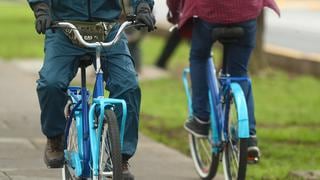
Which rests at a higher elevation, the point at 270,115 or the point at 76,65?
the point at 76,65

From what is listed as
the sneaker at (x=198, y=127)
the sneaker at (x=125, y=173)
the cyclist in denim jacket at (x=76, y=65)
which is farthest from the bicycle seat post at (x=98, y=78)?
the sneaker at (x=198, y=127)

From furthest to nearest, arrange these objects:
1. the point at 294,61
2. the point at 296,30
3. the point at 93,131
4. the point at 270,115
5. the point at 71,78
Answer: the point at 296,30
the point at 294,61
the point at 270,115
the point at 71,78
the point at 93,131

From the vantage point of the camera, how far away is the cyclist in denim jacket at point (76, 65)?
204 inches

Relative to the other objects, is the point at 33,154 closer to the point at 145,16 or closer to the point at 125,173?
the point at 125,173

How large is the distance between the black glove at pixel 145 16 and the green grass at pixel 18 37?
403 inches

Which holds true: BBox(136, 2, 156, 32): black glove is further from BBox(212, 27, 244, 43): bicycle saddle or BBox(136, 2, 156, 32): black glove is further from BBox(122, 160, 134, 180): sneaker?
BBox(212, 27, 244, 43): bicycle saddle

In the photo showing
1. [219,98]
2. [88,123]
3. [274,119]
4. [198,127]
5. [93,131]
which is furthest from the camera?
[274,119]

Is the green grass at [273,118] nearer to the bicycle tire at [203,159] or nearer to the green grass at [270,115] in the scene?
the green grass at [270,115]

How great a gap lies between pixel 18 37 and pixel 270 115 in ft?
32.7

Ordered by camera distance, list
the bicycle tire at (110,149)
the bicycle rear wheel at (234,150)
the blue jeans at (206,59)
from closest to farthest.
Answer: the bicycle tire at (110,149) < the bicycle rear wheel at (234,150) < the blue jeans at (206,59)

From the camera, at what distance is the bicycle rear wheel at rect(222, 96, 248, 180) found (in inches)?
234

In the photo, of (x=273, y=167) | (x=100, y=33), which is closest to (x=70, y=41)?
(x=100, y=33)

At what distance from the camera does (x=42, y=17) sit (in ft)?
16.4

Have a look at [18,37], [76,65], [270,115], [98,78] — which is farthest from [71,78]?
[18,37]
